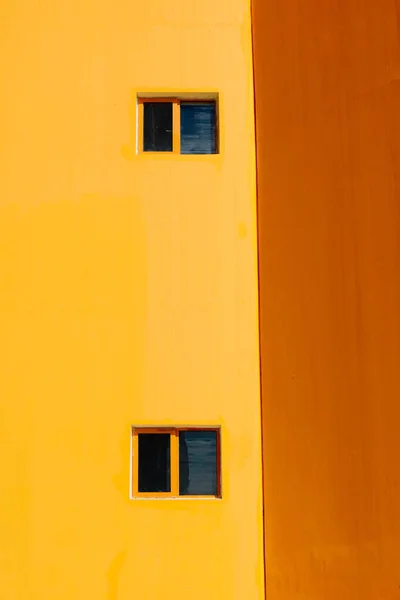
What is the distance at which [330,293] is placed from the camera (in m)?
6.59

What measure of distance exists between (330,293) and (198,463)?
210 cm

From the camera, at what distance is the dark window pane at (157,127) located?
22.5ft

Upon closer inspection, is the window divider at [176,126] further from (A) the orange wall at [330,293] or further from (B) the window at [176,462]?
(B) the window at [176,462]

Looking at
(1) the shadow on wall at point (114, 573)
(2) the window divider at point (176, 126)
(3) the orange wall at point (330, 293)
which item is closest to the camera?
(1) the shadow on wall at point (114, 573)

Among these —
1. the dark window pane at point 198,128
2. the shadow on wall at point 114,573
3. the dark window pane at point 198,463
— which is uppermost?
the dark window pane at point 198,128

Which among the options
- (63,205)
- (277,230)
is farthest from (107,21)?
(277,230)

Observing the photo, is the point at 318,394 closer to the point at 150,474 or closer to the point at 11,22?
the point at 150,474

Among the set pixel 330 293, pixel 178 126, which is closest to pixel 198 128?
pixel 178 126

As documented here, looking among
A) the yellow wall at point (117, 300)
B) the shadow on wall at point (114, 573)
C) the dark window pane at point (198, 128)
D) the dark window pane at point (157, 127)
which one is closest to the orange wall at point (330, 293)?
the yellow wall at point (117, 300)

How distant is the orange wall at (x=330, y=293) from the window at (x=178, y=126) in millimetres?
522

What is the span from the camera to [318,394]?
6453 millimetres

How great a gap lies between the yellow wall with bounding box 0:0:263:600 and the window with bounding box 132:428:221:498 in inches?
5.7

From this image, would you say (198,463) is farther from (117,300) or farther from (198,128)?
(198,128)

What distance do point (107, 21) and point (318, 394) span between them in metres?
4.38
